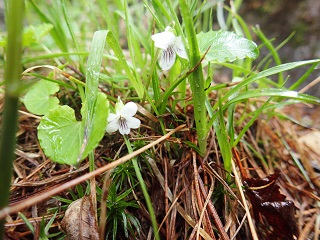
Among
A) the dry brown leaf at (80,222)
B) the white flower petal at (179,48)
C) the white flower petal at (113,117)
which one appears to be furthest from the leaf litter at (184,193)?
the white flower petal at (179,48)

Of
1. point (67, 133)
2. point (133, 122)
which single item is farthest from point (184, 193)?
point (67, 133)

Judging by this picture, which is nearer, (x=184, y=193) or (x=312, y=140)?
(x=184, y=193)

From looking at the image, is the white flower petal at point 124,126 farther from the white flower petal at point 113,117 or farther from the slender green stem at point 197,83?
the slender green stem at point 197,83

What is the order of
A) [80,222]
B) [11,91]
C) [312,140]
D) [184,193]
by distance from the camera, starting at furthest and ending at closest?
1. [312,140]
2. [184,193]
3. [80,222]
4. [11,91]

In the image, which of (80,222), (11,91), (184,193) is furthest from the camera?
(184,193)

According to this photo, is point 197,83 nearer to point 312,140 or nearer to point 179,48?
point 179,48

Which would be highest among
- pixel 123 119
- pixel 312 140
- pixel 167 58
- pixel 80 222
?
pixel 167 58

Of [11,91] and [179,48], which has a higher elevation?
[179,48]

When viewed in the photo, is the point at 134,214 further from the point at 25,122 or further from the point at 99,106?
the point at 25,122
